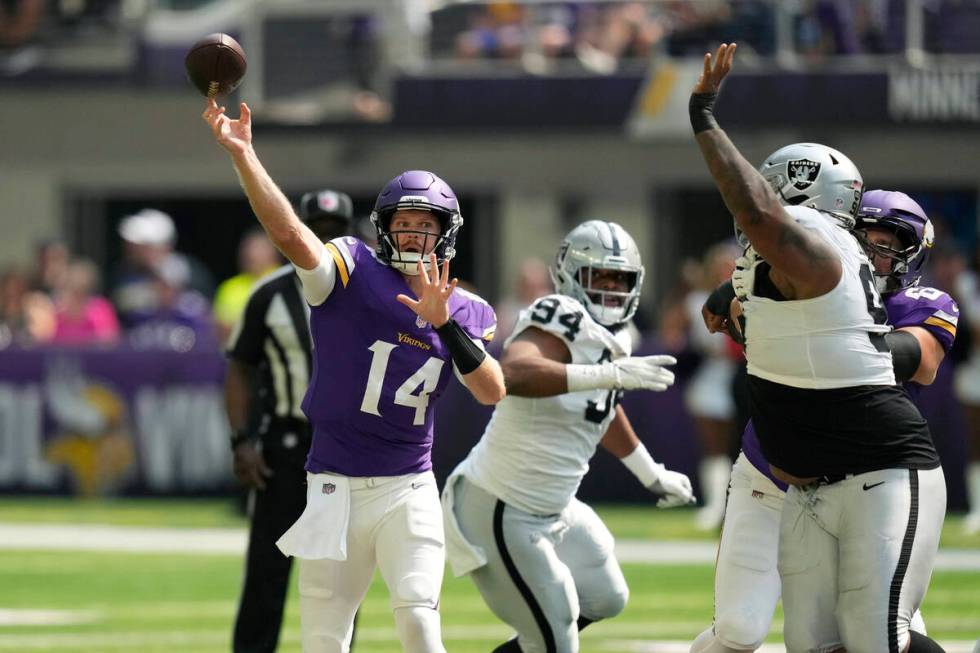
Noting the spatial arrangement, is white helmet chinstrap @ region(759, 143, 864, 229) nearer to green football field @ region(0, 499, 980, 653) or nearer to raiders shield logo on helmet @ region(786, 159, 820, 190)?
raiders shield logo on helmet @ region(786, 159, 820, 190)

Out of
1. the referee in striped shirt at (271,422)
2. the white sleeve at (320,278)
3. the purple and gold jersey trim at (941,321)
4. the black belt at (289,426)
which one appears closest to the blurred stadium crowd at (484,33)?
the referee in striped shirt at (271,422)

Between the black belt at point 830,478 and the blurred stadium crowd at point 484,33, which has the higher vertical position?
the blurred stadium crowd at point 484,33

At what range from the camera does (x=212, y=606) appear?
368 inches

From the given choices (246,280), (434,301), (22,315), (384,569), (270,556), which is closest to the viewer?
(434,301)

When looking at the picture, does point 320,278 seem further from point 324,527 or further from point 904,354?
point 904,354

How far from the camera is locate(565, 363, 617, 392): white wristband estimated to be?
19.4ft

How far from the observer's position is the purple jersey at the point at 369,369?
5.70 meters

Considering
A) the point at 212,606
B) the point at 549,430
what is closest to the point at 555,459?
the point at 549,430

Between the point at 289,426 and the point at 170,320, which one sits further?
the point at 170,320

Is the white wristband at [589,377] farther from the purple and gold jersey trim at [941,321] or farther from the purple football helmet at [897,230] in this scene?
the purple and gold jersey trim at [941,321]

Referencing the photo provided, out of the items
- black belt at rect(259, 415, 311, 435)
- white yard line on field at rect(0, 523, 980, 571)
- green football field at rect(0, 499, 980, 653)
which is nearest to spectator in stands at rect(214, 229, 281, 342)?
white yard line on field at rect(0, 523, 980, 571)

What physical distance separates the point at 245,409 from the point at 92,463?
24.0ft

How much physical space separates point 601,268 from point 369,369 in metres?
1.15

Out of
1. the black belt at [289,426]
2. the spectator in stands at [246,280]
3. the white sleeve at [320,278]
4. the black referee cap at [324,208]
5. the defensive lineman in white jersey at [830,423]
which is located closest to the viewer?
the defensive lineman in white jersey at [830,423]
